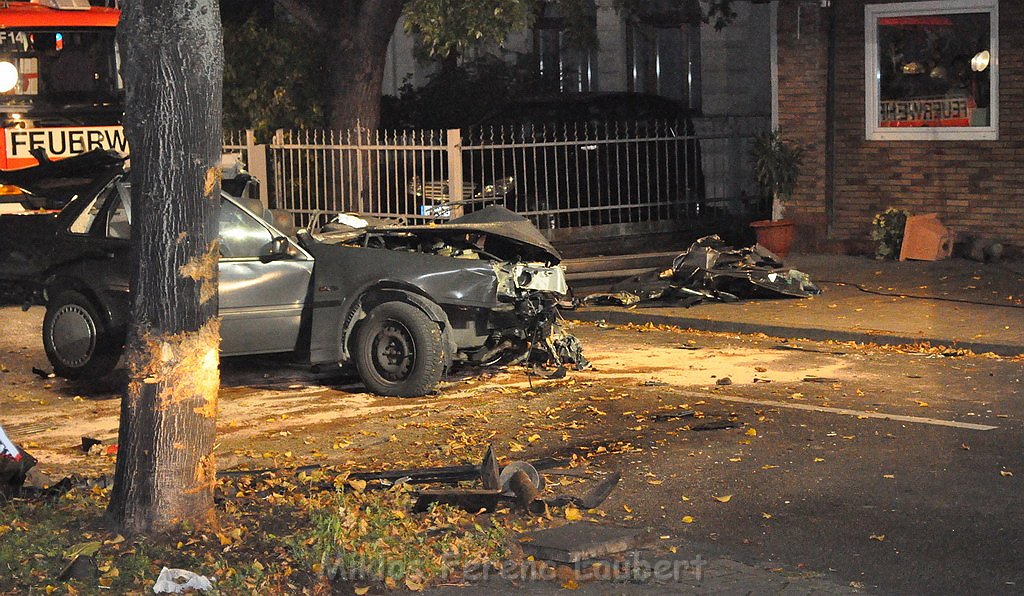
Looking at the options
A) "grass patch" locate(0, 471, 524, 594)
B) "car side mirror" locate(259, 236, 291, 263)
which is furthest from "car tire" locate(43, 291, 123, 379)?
"grass patch" locate(0, 471, 524, 594)

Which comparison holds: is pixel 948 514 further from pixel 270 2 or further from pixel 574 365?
pixel 270 2

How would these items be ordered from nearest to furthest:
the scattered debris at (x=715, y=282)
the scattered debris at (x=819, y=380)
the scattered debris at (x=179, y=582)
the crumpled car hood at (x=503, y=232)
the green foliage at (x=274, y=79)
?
the scattered debris at (x=179, y=582)
the scattered debris at (x=819, y=380)
the crumpled car hood at (x=503, y=232)
the scattered debris at (x=715, y=282)
the green foliage at (x=274, y=79)

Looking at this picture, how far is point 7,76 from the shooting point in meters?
15.9

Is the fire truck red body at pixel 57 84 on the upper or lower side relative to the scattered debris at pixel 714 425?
upper

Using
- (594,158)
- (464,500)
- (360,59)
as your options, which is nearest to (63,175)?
(360,59)

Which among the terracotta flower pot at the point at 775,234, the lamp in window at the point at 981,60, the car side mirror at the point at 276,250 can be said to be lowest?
the terracotta flower pot at the point at 775,234

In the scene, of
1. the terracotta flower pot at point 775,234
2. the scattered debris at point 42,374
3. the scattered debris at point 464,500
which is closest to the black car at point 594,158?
the terracotta flower pot at point 775,234

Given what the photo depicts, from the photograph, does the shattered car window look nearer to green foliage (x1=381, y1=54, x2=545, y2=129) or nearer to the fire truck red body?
the fire truck red body

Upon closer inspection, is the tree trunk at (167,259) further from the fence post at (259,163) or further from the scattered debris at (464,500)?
the fence post at (259,163)

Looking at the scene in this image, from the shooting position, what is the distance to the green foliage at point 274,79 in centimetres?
1877

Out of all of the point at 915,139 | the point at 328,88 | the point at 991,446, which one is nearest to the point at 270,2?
the point at 328,88

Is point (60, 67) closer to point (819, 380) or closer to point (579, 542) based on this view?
point (819, 380)

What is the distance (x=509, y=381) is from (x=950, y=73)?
28.1 feet

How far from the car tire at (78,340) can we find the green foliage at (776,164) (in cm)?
924
